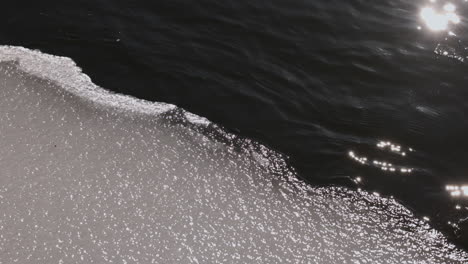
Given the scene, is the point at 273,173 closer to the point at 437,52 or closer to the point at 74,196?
the point at 74,196

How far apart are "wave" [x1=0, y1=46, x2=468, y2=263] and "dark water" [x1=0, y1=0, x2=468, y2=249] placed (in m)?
0.17

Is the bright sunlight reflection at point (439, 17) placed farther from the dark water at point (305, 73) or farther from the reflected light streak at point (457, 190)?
the reflected light streak at point (457, 190)

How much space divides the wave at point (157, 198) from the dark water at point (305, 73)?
0.17 meters

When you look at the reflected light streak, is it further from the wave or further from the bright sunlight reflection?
the bright sunlight reflection

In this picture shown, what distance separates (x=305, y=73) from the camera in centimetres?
388

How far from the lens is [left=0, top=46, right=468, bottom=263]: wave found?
2.46 meters

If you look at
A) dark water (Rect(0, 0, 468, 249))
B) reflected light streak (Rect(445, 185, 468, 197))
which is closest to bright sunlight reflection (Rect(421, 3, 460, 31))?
dark water (Rect(0, 0, 468, 249))

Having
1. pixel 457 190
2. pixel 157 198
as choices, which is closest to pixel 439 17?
pixel 457 190

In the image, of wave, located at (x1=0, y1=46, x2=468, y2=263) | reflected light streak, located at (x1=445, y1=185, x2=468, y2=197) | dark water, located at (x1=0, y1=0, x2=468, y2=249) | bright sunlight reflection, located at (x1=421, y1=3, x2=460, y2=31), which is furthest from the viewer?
bright sunlight reflection, located at (x1=421, y1=3, x2=460, y2=31)

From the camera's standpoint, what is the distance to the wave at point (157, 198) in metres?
2.46

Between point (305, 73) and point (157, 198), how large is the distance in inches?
66.8

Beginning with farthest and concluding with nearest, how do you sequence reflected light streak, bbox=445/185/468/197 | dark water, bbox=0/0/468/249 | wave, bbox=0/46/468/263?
dark water, bbox=0/0/468/249
reflected light streak, bbox=445/185/468/197
wave, bbox=0/46/468/263

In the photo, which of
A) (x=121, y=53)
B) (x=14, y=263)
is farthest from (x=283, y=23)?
(x=14, y=263)

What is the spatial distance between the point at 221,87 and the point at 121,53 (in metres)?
0.77
